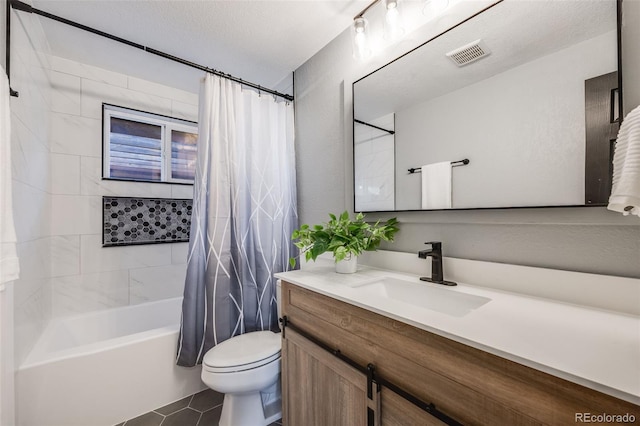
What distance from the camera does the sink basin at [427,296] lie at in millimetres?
969

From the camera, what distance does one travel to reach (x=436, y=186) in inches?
47.8

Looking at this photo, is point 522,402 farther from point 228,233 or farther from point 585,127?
point 228,233

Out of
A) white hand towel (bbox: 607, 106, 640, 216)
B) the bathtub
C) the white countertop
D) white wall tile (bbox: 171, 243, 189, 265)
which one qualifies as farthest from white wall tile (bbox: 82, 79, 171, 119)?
white hand towel (bbox: 607, 106, 640, 216)

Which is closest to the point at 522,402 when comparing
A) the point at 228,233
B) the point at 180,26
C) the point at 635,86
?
the point at 635,86

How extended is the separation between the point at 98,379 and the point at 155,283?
0.99 metres

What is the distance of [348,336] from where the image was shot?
37.6 inches

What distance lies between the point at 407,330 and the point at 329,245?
0.60m

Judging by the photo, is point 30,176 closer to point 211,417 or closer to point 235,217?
point 235,217

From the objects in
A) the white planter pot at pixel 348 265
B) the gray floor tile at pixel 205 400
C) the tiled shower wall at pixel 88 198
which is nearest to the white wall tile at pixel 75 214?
the tiled shower wall at pixel 88 198

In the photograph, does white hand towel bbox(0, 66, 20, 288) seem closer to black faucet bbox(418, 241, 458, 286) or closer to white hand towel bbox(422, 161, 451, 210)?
black faucet bbox(418, 241, 458, 286)

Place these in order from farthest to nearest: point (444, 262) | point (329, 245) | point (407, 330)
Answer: point (329, 245) → point (444, 262) → point (407, 330)

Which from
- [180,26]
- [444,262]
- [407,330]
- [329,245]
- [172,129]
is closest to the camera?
[407,330]

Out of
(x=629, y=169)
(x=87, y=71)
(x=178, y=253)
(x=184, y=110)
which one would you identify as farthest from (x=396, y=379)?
(x=87, y=71)

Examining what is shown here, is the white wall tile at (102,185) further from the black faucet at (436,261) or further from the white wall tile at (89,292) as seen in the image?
the black faucet at (436,261)
